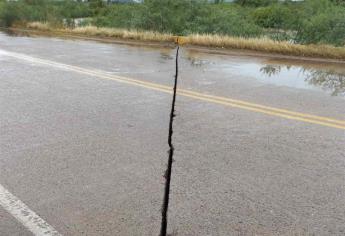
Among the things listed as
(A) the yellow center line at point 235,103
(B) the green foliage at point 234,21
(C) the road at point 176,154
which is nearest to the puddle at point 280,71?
(C) the road at point 176,154

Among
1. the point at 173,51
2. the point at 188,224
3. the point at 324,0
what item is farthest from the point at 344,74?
the point at 324,0

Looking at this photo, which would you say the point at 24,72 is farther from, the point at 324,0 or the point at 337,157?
the point at 324,0

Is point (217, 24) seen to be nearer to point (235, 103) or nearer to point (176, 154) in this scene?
point (235, 103)

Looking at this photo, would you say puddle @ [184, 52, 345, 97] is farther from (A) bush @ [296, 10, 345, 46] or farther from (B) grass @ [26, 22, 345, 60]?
(A) bush @ [296, 10, 345, 46]

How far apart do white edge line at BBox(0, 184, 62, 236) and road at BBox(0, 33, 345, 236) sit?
14mm

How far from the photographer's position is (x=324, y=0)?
783 inches

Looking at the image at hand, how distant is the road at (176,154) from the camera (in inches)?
132

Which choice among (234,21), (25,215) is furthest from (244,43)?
(25,215)

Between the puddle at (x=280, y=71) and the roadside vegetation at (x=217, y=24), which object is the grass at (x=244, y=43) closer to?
the roadside vegetation at (x=217, y=24)

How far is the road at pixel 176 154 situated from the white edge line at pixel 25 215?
1 cm

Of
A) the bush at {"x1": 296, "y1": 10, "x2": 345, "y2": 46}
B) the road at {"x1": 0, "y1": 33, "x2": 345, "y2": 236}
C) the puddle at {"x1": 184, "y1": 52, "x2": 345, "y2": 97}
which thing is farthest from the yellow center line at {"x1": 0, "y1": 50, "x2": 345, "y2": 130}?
the bush at {"x1": 296, "y1": 10, "x2": 345, "y2": 46}

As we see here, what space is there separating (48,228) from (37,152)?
63.4 inches

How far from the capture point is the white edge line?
314 cm

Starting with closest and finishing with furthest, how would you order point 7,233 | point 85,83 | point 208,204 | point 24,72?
1. point 7,233
2. point 208,204
3. point 85,83
4. point 24,72
